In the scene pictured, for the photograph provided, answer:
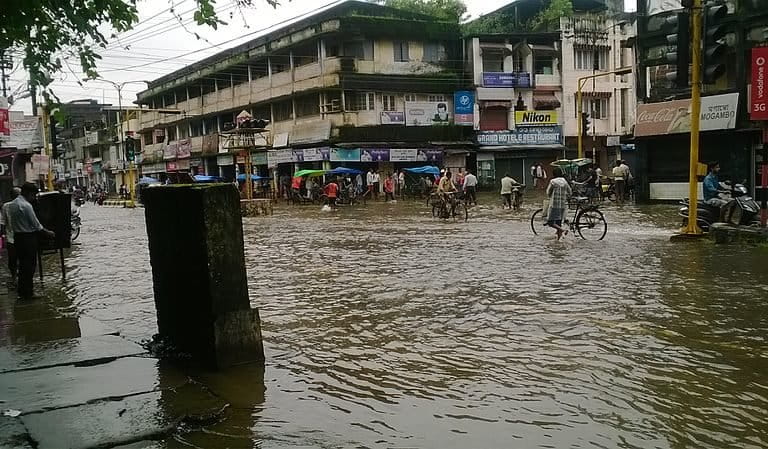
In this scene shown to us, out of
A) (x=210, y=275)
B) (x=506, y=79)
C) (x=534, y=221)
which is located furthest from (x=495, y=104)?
(x=210, y=275)

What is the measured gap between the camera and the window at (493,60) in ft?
146

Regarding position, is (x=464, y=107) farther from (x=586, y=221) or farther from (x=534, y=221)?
(x=586, y=221)

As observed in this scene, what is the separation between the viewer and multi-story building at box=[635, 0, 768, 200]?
23766 millimetres

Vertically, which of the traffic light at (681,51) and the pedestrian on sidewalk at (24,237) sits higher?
the traffic light at (681,51)

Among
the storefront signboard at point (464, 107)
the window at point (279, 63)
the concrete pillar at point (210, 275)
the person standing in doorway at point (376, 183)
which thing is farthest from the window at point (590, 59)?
the concrete pillar at point (210, 275)

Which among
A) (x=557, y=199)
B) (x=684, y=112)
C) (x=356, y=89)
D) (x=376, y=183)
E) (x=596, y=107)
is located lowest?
(x=376, y=183)

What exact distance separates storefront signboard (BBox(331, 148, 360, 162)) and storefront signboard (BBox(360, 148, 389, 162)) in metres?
0.31

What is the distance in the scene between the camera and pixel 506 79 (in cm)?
4450

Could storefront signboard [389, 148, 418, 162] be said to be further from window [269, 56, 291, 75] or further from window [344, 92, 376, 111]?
window [269, 56, 291, 75]

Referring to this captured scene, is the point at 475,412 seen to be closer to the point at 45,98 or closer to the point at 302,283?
the point at 45,98

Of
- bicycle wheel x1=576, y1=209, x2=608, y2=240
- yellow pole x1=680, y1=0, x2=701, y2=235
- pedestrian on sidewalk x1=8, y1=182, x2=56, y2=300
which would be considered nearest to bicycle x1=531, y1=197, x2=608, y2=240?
bicycle wheel x1=576, y1=209, x2=608, y2=240

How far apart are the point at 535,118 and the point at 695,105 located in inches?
1271

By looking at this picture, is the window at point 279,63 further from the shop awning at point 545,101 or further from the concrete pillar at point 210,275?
the concrete pillar at point 210,275

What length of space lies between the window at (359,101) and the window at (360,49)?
7.03 ft
